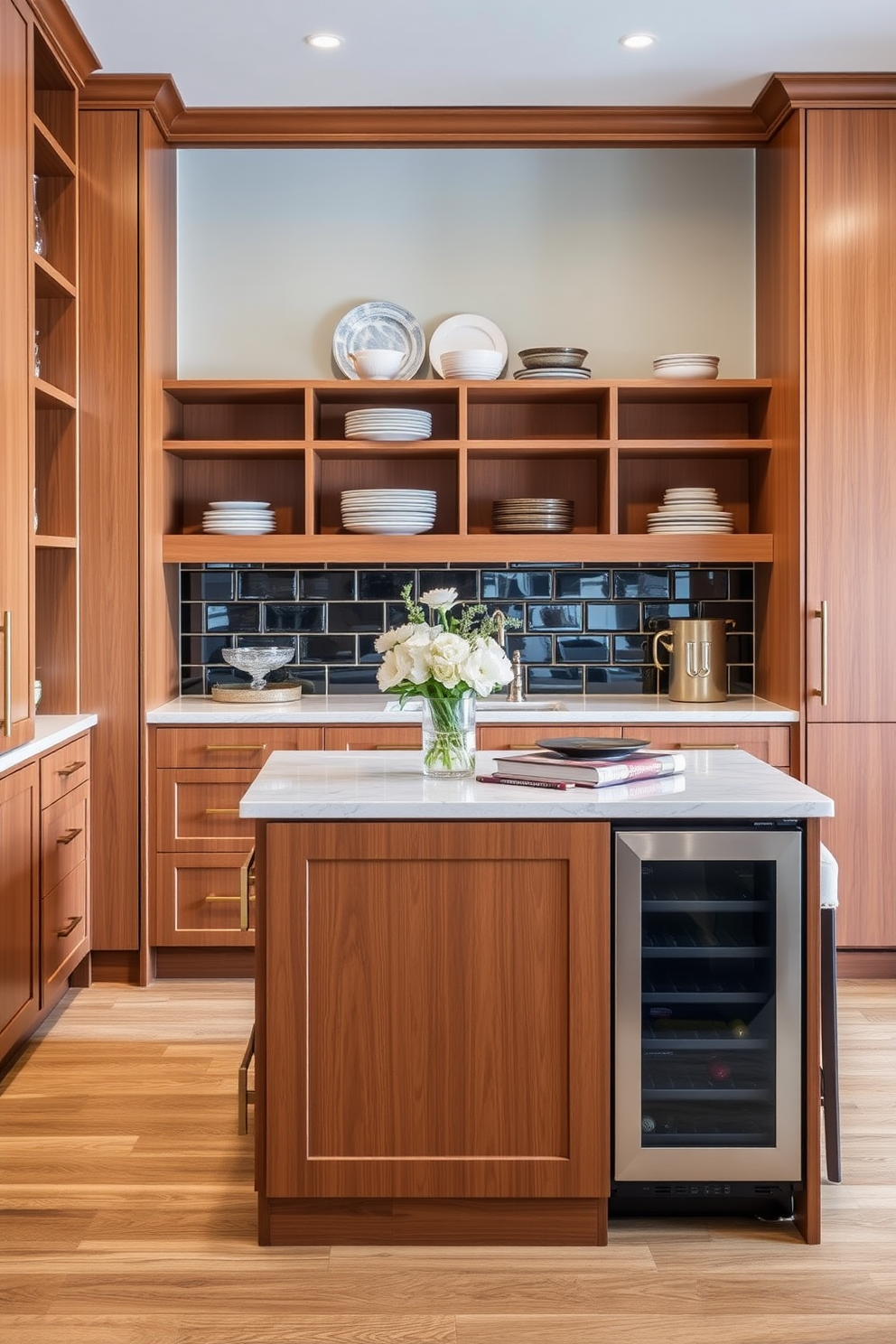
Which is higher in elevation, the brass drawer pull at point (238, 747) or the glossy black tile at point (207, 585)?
the glossy black tile at point (207, 585)

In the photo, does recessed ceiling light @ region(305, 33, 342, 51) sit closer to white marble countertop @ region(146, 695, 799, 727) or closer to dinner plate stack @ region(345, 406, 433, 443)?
dinner plate stack @ region(345, 406, 433, 443)

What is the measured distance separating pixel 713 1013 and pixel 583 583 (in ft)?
8.14

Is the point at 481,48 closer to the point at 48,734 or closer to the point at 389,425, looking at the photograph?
the point at 389,425

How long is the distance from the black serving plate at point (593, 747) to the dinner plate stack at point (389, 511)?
5.75ft

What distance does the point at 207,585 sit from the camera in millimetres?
4641

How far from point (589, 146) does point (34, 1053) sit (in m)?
3.34

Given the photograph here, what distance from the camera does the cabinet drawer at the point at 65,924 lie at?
3506 millimetres

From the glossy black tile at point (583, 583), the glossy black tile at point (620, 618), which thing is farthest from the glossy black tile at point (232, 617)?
the glossy black tile at point (620, 618)

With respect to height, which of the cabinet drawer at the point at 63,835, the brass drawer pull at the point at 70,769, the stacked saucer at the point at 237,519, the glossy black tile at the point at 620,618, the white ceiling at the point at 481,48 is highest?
the white ceiling at the point at 481,48

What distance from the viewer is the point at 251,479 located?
461 cm

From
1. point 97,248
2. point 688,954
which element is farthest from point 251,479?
point 688,954

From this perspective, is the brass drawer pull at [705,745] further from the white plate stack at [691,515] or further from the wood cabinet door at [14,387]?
the wood cabinet door at [14,387]

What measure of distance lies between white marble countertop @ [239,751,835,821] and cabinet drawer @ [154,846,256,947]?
62.8 inches

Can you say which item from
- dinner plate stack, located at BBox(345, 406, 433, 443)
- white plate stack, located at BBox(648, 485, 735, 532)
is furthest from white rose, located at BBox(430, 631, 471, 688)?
white plate stack, located at BBox(648, 485, 735, 532)
